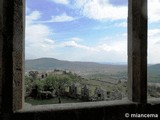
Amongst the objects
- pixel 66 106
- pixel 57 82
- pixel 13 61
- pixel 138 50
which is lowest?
pixel 57 82

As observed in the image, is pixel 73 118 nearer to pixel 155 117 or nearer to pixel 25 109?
pixel 25 109

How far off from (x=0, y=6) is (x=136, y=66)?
1.93 meters

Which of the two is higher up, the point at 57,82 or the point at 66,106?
the point at 66,106

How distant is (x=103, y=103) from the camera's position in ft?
10.4

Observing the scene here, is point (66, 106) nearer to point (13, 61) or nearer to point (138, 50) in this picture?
point (13, 61)

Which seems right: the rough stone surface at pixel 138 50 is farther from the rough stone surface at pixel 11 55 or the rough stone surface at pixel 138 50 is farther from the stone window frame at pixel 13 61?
the rough stone surface at pixel 11 55

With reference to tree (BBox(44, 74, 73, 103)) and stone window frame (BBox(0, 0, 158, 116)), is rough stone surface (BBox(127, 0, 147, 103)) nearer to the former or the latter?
stone window frame (BBox(0, 0, 158, 116))

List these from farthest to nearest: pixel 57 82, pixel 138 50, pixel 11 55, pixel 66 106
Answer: pixel 57 82
pixel 138 50
pixel 66 106
pixel 11 55

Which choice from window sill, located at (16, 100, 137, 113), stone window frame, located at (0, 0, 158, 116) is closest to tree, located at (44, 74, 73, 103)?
window sill, located at (16, 100, 137, 113)

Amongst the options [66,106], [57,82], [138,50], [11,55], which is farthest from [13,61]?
[57,82]

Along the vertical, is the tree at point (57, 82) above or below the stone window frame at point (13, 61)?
below

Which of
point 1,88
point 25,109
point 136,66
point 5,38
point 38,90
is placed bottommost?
point 38,90

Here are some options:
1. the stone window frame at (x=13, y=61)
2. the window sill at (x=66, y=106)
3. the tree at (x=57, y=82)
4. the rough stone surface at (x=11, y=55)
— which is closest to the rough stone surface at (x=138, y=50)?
the window sill at (x=66, y=106)

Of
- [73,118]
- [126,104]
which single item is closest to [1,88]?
[73,118]
